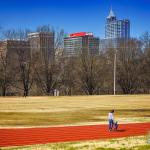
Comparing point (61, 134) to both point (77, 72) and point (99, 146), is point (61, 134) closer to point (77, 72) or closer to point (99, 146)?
point (99, 146)

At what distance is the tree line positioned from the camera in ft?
260

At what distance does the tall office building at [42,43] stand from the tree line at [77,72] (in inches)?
52.0

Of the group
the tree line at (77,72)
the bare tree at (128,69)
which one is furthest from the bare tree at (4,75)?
the bare tree at (128,69)

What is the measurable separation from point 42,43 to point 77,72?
514 inches

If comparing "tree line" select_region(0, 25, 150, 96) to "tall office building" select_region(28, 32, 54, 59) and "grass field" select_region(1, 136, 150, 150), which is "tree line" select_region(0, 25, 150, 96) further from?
"grass field" select_region(1, 136, 150, 150)

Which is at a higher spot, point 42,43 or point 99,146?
point 42,43

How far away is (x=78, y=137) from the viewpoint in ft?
80.5

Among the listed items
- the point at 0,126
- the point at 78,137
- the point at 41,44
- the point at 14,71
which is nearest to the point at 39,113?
the point at 0,126

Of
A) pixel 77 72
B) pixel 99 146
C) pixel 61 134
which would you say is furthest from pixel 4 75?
pixel 99 146

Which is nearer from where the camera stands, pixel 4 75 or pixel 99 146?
pixel 99 146

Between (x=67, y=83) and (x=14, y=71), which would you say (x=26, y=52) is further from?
(x=67, y=83)

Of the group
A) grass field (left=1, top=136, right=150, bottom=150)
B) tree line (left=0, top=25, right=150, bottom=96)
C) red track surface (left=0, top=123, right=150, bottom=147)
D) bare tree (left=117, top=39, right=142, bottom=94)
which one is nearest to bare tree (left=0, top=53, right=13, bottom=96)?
tree line (left=0, top=25, right=150, bottom=96)

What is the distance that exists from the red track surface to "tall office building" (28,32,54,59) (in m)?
53.3

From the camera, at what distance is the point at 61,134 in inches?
1011
